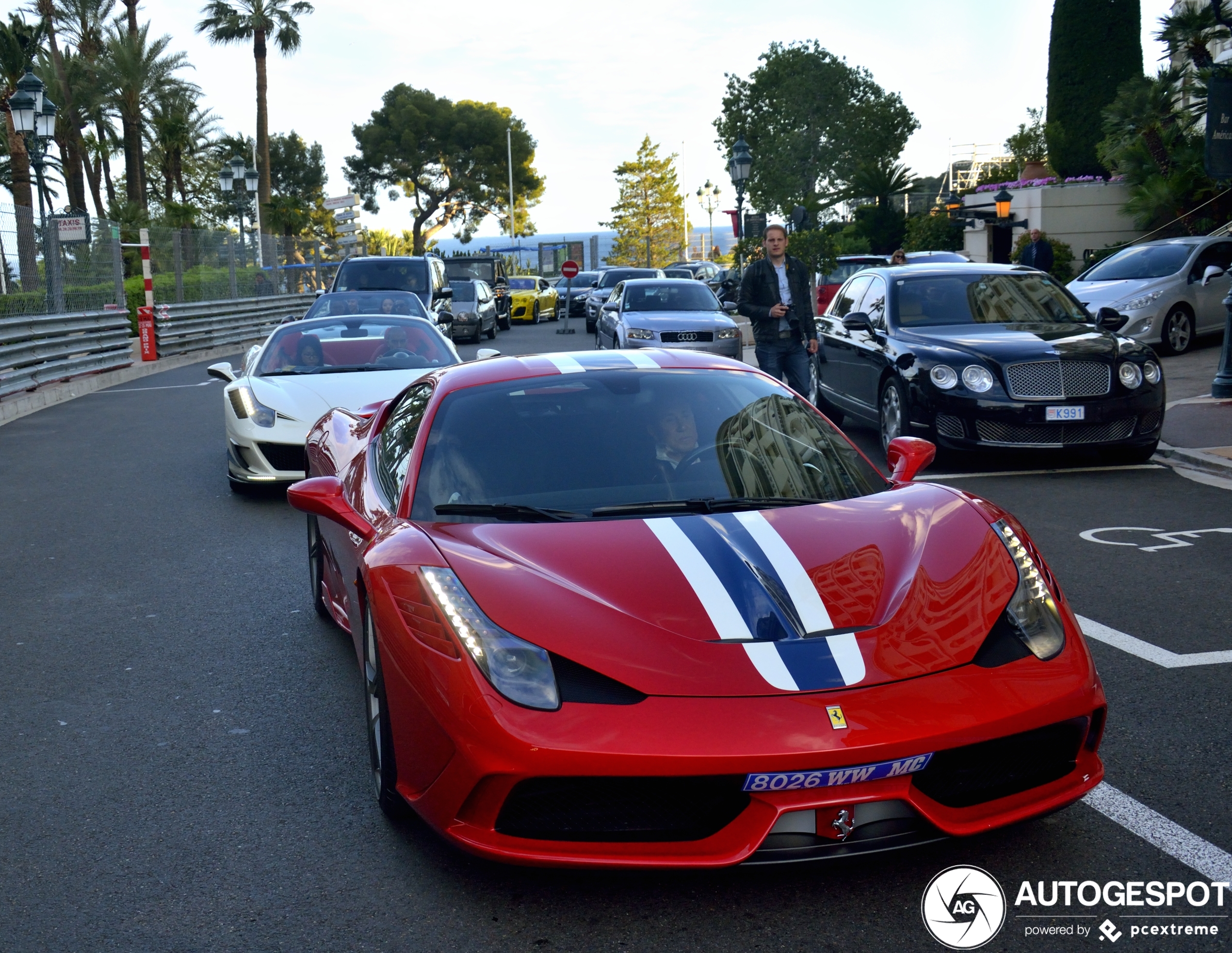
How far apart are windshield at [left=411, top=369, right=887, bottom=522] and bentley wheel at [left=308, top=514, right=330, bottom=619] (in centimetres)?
162

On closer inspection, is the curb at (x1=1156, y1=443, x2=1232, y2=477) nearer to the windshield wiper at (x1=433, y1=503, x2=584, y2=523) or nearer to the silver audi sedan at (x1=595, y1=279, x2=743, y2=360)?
the silver audi sedan at (x1=595, y1=279, x2=743, y2=360)

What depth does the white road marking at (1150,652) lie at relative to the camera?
193 inches

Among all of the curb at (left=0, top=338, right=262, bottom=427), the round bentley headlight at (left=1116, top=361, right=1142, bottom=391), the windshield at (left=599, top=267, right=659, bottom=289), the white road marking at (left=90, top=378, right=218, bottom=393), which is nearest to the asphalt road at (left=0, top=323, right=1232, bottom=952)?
the round bentley headlight at (left=1116, top=361, right=1142, bottom=391)

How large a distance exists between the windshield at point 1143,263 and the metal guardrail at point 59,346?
1479 cm

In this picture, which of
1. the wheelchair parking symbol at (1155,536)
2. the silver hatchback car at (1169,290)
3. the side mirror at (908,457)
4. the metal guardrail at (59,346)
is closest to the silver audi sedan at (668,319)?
the silver hatchback car at (1169,290)

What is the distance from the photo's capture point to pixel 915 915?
117 inches

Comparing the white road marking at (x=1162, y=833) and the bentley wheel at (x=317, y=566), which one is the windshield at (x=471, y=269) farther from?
the white road marking at (x=1162, y=833)

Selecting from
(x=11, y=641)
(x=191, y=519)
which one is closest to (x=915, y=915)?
(x=11, y=641)

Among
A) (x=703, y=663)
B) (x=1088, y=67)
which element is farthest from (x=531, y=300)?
(x=703, y=663)

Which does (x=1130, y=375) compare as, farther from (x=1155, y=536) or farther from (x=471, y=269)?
(x=471, y=269)

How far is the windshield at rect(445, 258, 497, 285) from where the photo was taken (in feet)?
120

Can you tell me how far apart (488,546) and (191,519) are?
5832mm

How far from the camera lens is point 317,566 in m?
5.95

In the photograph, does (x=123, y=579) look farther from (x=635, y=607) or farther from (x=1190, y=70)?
(x=1190, y=70)
